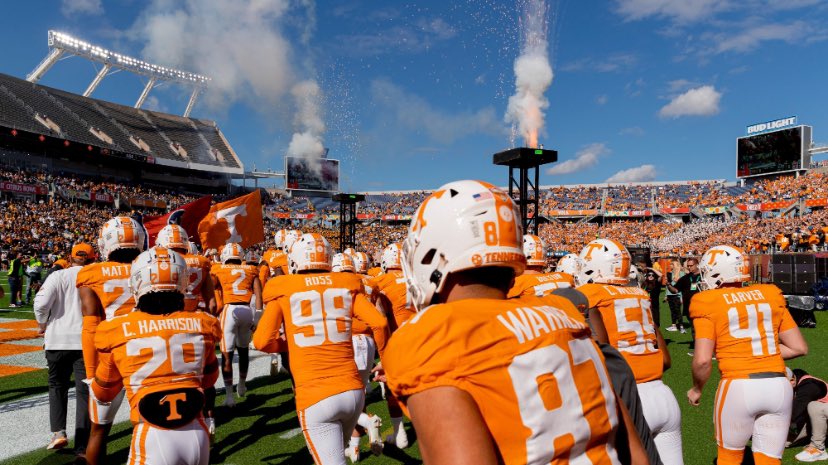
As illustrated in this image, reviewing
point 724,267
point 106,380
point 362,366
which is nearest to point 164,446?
point 106,380

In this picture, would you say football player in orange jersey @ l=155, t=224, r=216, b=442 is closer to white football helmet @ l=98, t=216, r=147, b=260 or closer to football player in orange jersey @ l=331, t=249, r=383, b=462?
white football helmet @ l=98, t=216, r=147, b=260

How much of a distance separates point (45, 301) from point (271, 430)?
277 cm

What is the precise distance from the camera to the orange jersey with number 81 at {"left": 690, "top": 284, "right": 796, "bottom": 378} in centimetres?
409

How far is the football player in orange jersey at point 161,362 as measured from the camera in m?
3.04

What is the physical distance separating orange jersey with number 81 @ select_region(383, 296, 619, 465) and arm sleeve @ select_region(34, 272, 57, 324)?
5358mm

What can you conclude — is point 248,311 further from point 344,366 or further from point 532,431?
point 532,431

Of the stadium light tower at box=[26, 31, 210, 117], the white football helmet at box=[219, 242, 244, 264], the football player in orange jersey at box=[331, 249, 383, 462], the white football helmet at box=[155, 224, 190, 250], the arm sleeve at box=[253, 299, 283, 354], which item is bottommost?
the football player in orange jersey at box=[331, 249, 383, 462]

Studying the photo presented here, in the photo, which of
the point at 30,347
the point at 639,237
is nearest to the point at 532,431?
the point at 30,347

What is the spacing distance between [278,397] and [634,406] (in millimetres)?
6634

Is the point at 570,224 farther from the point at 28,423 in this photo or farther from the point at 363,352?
the point at 28,423

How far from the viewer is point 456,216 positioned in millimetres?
1623

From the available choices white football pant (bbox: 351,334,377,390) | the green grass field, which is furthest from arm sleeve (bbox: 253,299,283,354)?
white football pant (bbox: 351,334,377,390)

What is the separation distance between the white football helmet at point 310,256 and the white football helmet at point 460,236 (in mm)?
2812

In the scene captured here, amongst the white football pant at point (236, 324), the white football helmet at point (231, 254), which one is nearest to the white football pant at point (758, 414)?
the white football pant at point (236, 324)
